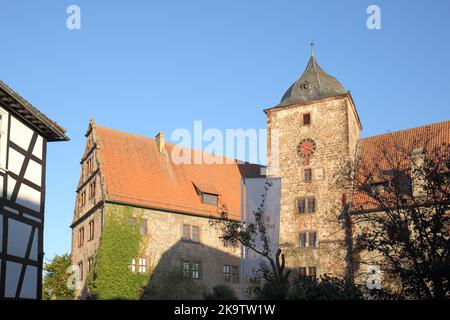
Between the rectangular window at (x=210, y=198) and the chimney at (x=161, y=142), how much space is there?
3.91 metres

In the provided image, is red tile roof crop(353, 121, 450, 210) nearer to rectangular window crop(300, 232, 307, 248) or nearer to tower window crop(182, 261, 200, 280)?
rectangular window crop(300, 232, 307, 248)

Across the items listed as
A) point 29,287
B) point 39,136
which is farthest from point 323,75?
point 29,287

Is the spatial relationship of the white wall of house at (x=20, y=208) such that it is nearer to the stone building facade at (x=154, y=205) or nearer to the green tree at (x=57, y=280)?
the stone building facade at (x=154, y=205)

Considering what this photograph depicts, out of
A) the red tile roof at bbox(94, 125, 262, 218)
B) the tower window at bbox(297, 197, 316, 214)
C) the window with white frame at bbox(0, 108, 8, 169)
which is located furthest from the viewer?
the tower window at bbox(297, 197, 316, 214)

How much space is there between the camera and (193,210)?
34.5m

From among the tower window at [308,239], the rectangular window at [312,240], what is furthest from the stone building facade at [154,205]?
the rectangular window at [312,240]

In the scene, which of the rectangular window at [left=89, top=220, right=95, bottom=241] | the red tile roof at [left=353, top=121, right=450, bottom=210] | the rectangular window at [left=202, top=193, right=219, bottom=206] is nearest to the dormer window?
the rectangular window at [left=202, top=193, right=219, bottom=206]

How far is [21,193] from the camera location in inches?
779

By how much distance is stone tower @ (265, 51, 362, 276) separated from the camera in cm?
3334

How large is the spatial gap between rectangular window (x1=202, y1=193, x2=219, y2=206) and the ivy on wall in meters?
4.73

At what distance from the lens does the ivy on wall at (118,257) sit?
30.3 m

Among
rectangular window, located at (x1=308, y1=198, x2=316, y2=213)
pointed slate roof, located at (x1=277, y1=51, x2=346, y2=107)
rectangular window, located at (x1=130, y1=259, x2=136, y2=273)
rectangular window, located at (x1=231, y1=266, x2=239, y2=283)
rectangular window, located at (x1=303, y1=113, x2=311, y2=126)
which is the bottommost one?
rectangular window, located at (x1=231, y1=266, x2=239, y2=283)

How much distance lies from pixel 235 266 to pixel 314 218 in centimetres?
522
